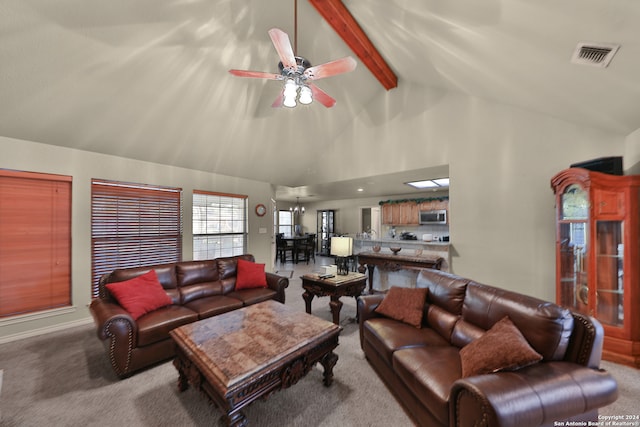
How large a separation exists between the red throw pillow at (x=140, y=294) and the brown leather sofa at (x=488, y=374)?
7.40 feet

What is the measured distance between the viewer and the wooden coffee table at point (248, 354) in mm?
1411

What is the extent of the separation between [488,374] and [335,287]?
181cm

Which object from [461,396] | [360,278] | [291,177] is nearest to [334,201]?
[291,177]

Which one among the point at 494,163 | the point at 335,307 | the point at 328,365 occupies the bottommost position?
the point at 328,365

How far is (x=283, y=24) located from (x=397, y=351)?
11.4 feet

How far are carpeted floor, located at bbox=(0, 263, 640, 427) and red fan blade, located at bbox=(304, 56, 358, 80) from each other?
8.54ft

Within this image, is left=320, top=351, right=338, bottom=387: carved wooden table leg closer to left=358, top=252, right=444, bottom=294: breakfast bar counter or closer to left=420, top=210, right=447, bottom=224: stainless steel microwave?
left=358, top=252, right=444, bottom=294: breakfast bar counter

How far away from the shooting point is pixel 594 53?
5.74 feet

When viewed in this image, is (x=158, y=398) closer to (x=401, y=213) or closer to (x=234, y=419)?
(x=234, y=419)

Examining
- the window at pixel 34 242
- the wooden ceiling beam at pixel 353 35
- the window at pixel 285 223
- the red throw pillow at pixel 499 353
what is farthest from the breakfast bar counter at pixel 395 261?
the window at pixel 285 223

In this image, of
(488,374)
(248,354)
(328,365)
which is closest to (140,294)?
(248,354)

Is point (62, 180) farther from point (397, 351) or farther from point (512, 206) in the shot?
point (512, 206)

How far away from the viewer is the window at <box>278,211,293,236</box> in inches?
410

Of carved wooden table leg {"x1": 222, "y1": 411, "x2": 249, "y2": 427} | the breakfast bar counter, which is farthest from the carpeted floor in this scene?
the breakfast bar counter
